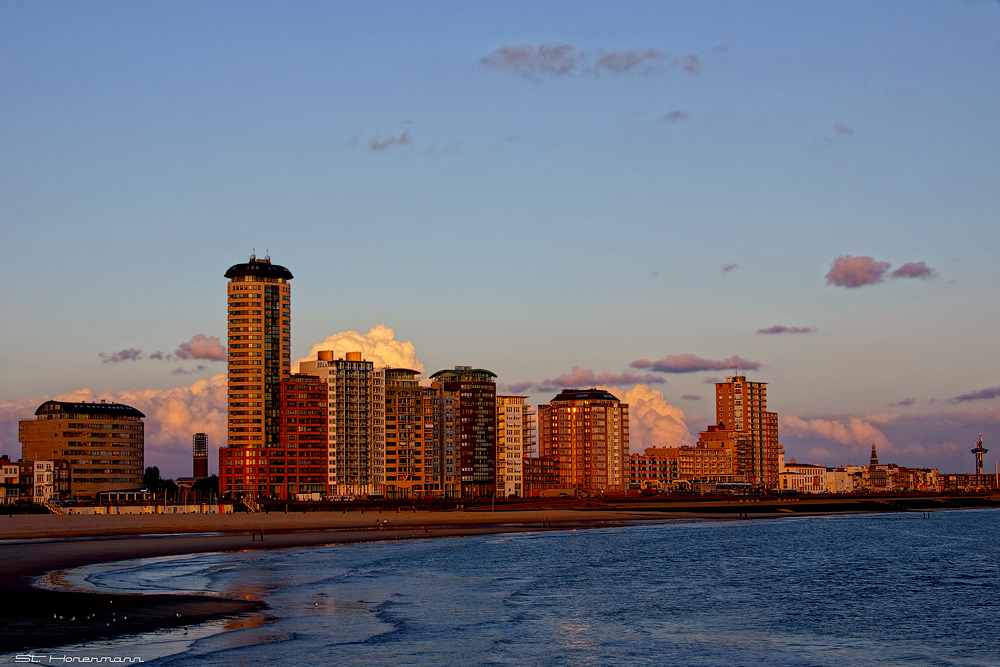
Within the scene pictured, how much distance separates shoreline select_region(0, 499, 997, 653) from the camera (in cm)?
5434

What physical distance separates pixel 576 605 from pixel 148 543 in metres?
62.0

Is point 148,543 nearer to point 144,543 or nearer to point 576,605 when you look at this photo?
point 144,543

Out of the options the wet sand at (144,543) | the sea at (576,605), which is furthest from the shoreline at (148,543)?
the sea at (576,605)

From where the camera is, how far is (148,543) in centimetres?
11212

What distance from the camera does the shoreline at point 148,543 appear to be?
54.3m

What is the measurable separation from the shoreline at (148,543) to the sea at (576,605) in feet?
10.9

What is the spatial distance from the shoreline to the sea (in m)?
3.31

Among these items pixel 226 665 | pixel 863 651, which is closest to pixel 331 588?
pixel 226 665

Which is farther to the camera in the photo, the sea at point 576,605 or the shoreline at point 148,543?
the shoreline at point 148,543

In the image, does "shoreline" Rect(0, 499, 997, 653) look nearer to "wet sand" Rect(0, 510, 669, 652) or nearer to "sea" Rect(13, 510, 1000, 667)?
"wet sand" Rect(0, 510, 669, 652)

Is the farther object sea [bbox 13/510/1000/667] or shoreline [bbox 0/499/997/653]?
shoreline [bbox 0/499/997/653]

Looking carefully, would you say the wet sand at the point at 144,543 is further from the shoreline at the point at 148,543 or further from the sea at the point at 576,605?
the sea at the point at 576,605

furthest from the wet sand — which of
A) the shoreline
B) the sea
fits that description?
the sea

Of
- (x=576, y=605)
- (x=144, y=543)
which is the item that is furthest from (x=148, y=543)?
(x=576, y=605)
